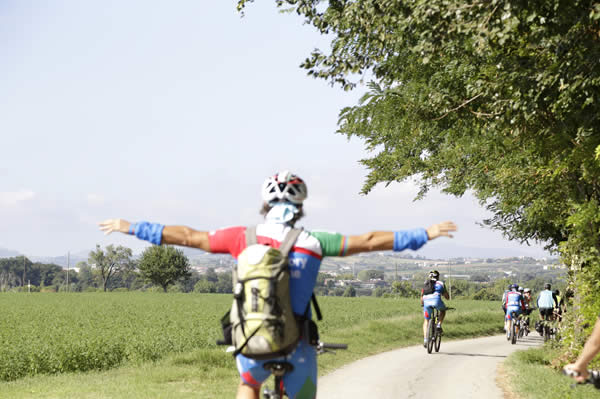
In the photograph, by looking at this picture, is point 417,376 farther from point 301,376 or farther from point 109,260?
point 109,260

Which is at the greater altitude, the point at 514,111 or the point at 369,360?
the point at 514,111

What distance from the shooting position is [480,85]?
32.5 feet

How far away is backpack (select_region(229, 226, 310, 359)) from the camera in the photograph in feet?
12.9

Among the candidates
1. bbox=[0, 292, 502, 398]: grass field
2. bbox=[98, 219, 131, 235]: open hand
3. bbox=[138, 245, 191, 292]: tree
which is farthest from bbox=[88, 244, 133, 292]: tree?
bbox=[98, 219, 131, 235]: open hand

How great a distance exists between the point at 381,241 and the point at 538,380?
8.81m

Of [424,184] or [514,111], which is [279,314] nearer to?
[514,111]

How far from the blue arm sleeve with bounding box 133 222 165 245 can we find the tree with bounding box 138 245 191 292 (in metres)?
110

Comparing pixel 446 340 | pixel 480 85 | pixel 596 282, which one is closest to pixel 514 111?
pixel 480 85

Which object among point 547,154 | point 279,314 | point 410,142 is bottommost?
point 279,314

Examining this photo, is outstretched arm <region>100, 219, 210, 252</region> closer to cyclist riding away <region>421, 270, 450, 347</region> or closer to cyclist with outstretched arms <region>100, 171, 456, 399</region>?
cyclist with outstretched arms <region>100, 171, 456, 399</region>

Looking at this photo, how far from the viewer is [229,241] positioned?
429 cm

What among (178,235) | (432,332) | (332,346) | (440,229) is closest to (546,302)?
(432,332)

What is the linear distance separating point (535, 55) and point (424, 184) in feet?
47.2

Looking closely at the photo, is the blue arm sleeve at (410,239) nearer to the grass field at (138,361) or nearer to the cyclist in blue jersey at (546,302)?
the grass field at (138,361)
